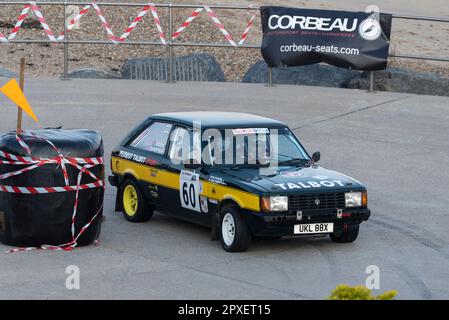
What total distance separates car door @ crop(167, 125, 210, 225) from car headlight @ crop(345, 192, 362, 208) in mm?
1625

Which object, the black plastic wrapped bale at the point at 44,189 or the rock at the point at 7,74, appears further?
the rock at the point at 7,74

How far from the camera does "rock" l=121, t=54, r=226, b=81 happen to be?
25.9 meters

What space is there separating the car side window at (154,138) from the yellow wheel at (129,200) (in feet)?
1.80

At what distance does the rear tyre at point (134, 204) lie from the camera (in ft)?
45.3

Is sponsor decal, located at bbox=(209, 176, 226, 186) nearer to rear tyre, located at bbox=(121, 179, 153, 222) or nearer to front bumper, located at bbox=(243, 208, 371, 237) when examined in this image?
front bumper, located at bbox=(243, 208, 371, 237)

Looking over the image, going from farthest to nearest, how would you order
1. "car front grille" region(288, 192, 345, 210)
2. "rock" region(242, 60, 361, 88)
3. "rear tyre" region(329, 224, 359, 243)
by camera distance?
1. "rock" region(242, 60, 361, 88)
2. "rear tyre" region(329, 224, 359, 243)
3. "car front grille" region(288, 192, 345, 210)

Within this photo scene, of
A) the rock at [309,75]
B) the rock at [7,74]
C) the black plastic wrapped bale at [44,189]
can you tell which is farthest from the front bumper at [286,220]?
the rock at [7,74]

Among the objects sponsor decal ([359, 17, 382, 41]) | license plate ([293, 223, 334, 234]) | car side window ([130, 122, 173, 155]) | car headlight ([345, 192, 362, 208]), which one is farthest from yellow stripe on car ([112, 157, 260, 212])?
sponsor decal ([359, 17, 382, 41])

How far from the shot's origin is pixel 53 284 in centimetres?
1075

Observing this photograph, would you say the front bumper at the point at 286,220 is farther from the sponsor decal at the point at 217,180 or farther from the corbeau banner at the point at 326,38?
the corbeau banner at the point at 326,38

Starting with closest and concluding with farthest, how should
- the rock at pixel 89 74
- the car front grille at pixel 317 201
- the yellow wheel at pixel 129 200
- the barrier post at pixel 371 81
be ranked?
the car front grille at pixel 317 201 < the yellow wheel at pixel 129 200 < the barrier post at pixel 371 81 < the rock at pixel 89 74

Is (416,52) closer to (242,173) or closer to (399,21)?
(399,21)

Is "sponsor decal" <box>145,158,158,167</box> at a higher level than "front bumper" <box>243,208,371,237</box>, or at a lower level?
higher
